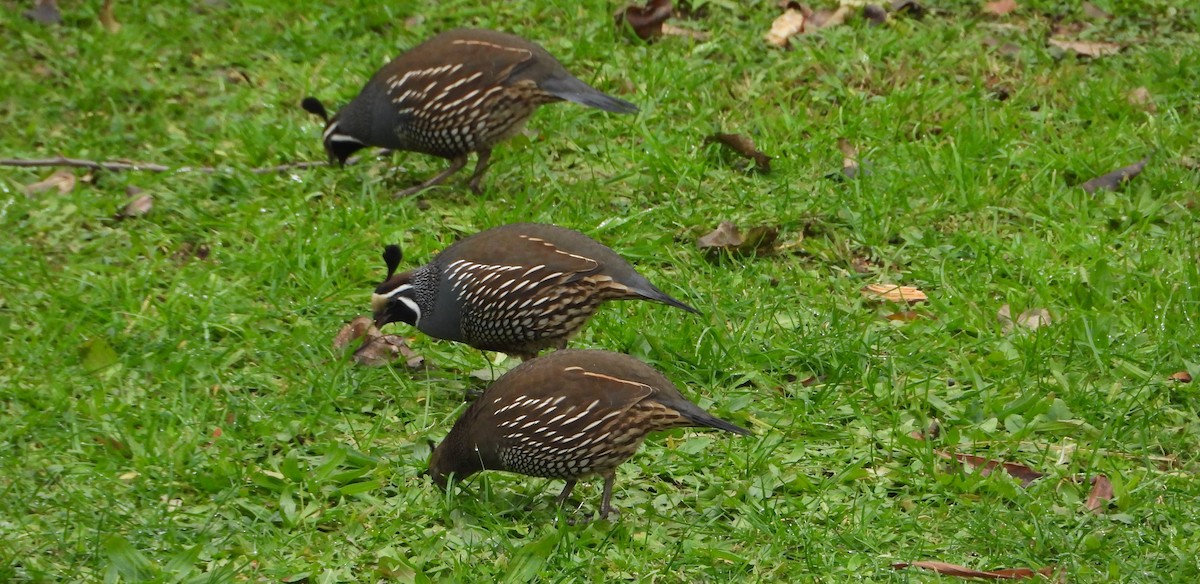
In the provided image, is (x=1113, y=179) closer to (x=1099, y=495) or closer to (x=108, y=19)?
(x=1099, y=495)

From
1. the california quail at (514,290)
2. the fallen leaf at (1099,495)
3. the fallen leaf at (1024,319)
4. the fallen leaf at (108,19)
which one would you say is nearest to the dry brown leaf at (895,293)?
the fallen leaf at (1024,319)

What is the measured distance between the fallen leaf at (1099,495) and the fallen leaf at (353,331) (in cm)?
328

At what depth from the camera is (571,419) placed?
17.4 ft

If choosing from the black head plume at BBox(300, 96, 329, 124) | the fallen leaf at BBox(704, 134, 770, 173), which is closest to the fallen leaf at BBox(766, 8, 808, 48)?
the fallen leaf at BBox(704, 134, 770, 173)

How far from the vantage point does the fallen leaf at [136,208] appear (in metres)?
7.86

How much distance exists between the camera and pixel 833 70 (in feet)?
29.1

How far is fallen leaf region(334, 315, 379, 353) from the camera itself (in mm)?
6648

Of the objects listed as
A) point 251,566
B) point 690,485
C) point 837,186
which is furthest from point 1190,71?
point 251,566

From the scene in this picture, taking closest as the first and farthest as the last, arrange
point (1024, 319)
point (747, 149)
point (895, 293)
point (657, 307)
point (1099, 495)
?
point (1099, 495) < point (1024, 319) < point (657, 307) < point (895, 293) < point (747, 149)

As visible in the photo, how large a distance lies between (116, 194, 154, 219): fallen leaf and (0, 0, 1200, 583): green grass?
2.9 inches

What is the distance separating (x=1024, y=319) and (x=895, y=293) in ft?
2.10

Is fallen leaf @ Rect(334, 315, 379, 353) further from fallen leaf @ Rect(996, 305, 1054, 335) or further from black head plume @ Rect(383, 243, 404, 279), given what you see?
fallen leaf @ Rect(996, 305, 1054, 335)

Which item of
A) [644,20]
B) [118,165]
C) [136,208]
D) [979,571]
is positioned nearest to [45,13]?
[118,165]

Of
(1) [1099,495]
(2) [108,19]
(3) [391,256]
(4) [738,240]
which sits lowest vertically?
(1) [1099,495]
